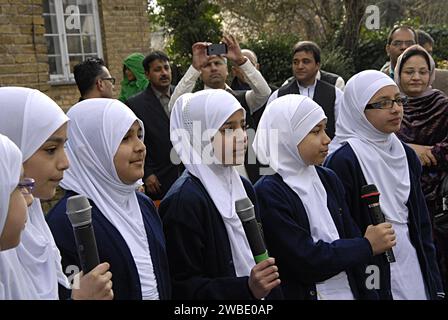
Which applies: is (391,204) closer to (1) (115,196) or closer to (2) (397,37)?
(1) (115,196)

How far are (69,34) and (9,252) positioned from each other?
34.1 feet

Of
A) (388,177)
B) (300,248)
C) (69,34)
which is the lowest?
(300,248)

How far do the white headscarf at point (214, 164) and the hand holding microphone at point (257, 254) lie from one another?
0.30m

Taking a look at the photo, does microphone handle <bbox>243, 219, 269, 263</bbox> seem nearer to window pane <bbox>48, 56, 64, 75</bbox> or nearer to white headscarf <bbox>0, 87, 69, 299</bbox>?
white headscarf <bbox>0, 87, 69, 299</bbox>

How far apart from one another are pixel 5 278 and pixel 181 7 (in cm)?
1442

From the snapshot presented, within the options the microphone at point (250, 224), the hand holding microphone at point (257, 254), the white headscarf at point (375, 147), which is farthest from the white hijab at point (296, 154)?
the microphone at point (250, 224)

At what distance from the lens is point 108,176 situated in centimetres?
276

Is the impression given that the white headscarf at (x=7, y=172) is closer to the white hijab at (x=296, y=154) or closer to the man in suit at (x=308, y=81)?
the white hijab at (x=296, y=154)

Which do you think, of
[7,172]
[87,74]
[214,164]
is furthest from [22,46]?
[7,172]

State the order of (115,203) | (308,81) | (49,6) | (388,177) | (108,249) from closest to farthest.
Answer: (108,249)
(115,203)
(388,177)
(308,81)
(49,6)

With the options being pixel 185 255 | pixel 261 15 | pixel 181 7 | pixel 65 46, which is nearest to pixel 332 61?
pixel 181 7

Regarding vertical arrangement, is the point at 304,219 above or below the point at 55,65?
below

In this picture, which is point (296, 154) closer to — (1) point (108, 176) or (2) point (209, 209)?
(2) point (209, 209)

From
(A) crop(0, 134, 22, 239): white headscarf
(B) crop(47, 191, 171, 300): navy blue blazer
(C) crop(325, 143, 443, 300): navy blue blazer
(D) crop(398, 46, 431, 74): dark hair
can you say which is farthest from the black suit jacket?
(A) crop(0, 134, 22, 239): white headscarf
